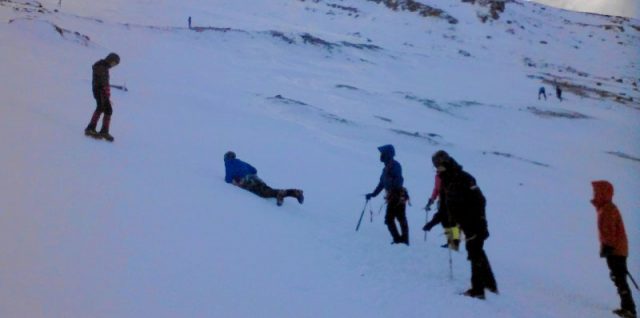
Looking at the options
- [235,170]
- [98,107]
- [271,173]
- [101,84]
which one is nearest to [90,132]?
[98,107]

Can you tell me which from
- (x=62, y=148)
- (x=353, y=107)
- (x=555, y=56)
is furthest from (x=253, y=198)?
(x=555, y=56)

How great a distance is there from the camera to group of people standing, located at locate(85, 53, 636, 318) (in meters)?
5.91

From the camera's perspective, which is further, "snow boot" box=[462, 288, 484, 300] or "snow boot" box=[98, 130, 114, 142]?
"snow boot" box=[98, 130, 114, 142]

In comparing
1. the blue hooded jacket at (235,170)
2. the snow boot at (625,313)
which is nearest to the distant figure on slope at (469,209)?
the snow boot at (625,313)

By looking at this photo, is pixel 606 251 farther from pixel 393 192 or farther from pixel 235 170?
pixel 235 170

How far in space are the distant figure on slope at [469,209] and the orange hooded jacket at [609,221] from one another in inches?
70.0

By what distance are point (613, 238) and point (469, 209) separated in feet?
7.11

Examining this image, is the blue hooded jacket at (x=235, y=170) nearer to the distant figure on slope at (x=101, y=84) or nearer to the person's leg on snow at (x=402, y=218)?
the distant figure on slope at (x=101, y=84)

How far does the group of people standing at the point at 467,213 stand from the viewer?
591 cm

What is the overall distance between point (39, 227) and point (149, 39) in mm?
28220

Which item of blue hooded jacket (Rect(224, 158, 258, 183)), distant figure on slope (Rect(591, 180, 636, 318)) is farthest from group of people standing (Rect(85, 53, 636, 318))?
blue hooded jacket (Rect(224, 158, 258, 183))

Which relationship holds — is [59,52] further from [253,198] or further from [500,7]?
[500,7]

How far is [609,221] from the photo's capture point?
6695 mm

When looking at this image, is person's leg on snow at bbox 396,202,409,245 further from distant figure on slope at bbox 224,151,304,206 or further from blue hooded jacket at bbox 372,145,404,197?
distant figure on slope at bbox 224,151,304,206
